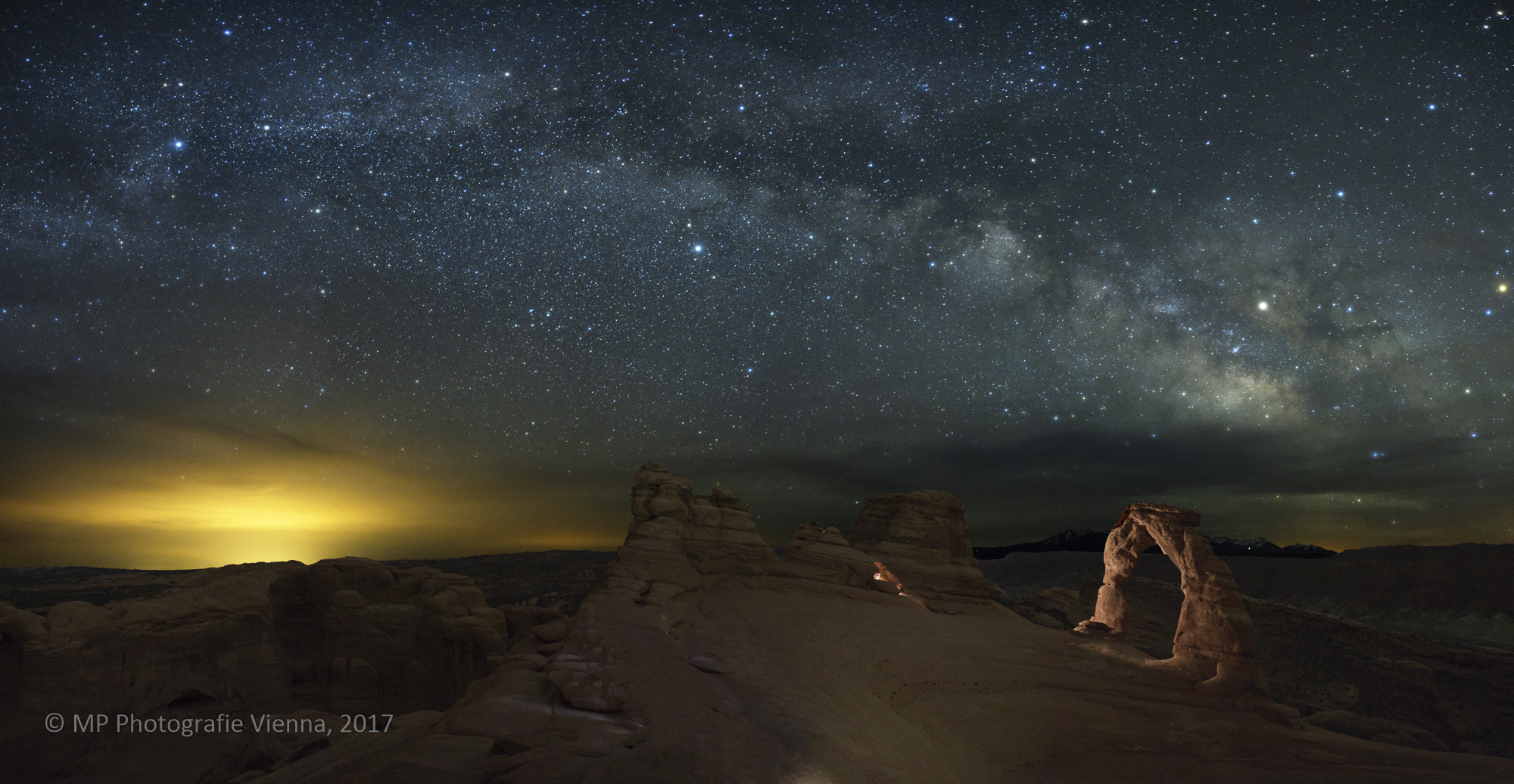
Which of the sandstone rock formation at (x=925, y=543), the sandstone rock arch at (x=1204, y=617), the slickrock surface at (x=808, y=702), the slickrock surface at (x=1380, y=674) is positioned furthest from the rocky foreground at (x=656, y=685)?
the slickrock surface at (x=1380, y=674)

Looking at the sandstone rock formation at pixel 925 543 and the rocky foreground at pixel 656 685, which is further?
the sandstone rock formation at pixel 925 543

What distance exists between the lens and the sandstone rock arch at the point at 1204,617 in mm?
19828

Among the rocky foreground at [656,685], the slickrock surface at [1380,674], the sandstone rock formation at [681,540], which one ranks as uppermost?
the sandstone rock formation at [681,540]

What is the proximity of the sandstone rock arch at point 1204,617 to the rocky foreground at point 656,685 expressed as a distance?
0.42 m

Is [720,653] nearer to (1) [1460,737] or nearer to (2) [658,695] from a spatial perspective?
(2) [658,695]

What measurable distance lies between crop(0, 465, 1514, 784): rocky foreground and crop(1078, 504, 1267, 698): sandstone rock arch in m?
0.42

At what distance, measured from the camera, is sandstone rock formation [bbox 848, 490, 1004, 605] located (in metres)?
30.5

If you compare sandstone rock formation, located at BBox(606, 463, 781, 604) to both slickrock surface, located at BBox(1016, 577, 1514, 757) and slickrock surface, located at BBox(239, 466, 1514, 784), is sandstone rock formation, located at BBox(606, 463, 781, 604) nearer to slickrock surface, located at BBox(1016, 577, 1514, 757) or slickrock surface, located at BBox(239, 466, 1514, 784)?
slickrock surface, located at BBox(239, 466, 1514, 784)

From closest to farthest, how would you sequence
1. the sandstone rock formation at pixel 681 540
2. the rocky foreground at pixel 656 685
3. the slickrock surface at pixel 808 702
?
1. the slickrock surface at pixel 808 702
2. the rocky foreground at pixel 656 685
3. the sandstone rock formation at pixel 681 540

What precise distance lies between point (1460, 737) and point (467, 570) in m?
93.4

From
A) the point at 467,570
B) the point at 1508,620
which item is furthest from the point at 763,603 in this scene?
the point at 1508,620

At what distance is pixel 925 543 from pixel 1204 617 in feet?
43.6

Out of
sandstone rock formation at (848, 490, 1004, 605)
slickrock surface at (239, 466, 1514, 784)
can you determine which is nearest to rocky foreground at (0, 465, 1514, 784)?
slickrock surface at (239, 466, 1514, 784)

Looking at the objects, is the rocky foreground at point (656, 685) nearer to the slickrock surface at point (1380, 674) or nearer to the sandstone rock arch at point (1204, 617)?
the sandstone rock arch at point (1204, 617)
